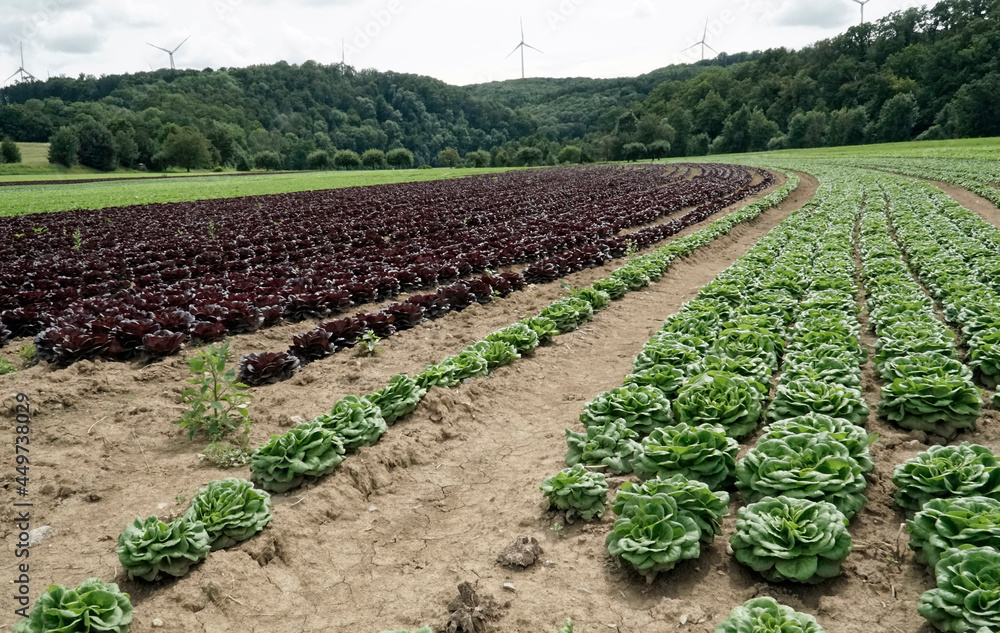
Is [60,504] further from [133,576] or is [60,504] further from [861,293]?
[861,293]

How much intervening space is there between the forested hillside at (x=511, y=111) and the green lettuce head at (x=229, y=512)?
9980cm

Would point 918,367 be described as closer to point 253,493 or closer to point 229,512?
point 253,493

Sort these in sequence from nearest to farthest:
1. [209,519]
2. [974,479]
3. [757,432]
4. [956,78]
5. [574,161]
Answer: [974,479]
[209,519]
[757,432]
[956,78]
[574,161]

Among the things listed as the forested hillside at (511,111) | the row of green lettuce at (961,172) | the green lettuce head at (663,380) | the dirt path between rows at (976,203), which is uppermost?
the forested hillside at (511,111)

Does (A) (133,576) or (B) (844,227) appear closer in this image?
(A) (133,576)

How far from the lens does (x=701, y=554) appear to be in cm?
435

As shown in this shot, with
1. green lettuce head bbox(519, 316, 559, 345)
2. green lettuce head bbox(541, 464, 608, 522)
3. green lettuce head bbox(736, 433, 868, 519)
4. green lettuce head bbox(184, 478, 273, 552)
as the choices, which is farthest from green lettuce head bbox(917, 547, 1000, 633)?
green lettuce head bbox(519, 316, 559, 345)

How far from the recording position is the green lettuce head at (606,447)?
5.47m

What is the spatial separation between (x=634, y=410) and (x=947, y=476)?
8.45 feet

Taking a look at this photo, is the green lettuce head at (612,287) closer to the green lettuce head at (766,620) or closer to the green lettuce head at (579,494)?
the green lettuce head at (579,494)

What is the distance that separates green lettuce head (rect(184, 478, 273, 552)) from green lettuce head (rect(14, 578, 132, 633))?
32.9 inches

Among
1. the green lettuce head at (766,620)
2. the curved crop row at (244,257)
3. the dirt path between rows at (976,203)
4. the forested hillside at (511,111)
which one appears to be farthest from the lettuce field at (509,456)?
the forested hillside at (511,111)

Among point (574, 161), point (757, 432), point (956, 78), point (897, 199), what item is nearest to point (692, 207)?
point (897, 199)

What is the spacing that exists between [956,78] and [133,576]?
440 ft
